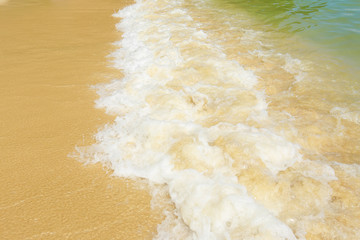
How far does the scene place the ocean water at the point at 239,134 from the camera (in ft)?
7.70

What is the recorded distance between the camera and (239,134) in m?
3.35

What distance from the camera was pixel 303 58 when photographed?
5855 mm

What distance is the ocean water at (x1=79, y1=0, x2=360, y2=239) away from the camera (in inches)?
92.4

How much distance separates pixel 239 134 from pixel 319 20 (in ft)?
23.4

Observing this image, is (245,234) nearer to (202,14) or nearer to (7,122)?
(7,122)

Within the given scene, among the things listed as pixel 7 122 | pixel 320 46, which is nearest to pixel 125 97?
pixel 7 122

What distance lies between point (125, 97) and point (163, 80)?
36.7 inches

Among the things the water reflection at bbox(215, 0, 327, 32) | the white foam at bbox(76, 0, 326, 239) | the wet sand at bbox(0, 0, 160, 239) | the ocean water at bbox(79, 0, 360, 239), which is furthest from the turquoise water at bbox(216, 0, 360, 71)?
the wet sand at bbox(0, 0, 160, 239)

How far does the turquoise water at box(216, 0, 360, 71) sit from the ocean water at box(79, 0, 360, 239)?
0.35ft

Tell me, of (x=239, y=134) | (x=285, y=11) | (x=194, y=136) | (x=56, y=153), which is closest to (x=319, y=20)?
(x=285, y=11)

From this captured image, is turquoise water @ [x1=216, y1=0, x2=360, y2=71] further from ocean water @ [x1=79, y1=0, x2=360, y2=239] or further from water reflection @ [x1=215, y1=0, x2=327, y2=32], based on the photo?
ocean water @ [x1=79, y1=0, x2=360, y2=239]

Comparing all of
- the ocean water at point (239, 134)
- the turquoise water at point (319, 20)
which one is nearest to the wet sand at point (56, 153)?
the ocean water at point (239, 134)

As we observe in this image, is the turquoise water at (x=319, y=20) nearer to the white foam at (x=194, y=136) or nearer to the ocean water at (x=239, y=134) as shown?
the ocean water at (x=239, y=134)

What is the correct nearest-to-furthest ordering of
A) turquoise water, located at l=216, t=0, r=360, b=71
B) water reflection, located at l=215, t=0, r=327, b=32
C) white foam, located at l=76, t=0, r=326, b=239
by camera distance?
white foam, located at l=76, t=0, r=326, b=239 → turquoise water, located at l=216, t=0, r=360, b=71 → water reflection, located at l=215, t=0, r=327, b=32
